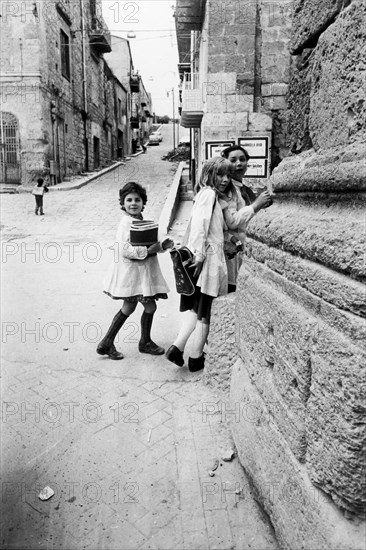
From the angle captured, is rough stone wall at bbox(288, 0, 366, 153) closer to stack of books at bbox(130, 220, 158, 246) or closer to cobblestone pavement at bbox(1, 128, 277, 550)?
stack of books at bbox(130, 220, 158, 246)

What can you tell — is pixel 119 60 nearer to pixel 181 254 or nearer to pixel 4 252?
pixel 4 252

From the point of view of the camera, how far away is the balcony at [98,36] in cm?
2577

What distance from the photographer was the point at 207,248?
3.35 meters

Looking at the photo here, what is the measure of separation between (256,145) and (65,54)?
17.8 meters

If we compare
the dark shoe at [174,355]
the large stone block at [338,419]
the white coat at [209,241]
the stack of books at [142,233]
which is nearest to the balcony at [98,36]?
the stack of books at [142,233]

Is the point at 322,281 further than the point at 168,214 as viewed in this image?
No

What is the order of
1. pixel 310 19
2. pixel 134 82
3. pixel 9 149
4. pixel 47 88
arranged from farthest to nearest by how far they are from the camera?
1. pixel 134 82
2. pixel 47 88
3. pixel 9 149
4. pixel 310 19

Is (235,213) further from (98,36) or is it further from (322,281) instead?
(98,36)

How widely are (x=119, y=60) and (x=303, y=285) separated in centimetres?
4526

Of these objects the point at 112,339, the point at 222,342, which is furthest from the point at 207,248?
the point at 112,339

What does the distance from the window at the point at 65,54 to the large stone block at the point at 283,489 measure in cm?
2213

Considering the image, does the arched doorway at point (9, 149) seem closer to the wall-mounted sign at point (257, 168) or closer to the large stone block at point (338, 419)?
the wall-mounted sign at point (257, 168)

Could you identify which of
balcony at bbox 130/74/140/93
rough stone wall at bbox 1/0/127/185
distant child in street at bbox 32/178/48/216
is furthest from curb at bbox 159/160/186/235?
balcony at bbox 130/74/140/93

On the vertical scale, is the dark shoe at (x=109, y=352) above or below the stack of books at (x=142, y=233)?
below
